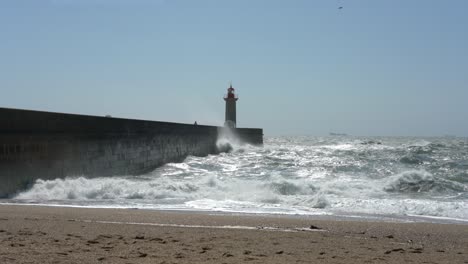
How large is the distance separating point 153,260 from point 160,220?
2.91m

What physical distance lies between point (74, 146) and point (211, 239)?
27.4 feet

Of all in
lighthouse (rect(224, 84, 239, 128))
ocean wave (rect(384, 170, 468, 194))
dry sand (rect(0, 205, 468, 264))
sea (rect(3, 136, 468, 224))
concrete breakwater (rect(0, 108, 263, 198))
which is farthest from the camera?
lighthouse (rect(224, 84, 239, 128))

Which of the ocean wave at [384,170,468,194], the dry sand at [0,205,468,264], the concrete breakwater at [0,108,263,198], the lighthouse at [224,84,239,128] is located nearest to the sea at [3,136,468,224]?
the ocean wave at [384,170,468,194]

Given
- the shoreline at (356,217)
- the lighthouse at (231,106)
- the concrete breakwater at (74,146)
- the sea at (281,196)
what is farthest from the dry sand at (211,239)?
the lighthouse at (231,106)

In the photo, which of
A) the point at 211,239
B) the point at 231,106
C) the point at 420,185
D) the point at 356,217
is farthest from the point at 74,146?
the point at 231,106

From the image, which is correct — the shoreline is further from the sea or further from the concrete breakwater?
the concrete breakwater

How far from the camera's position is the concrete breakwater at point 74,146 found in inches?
410

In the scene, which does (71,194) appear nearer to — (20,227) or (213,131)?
(20,227)

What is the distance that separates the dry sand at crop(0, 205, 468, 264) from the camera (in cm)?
465

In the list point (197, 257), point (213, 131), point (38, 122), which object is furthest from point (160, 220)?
point (213, 131)

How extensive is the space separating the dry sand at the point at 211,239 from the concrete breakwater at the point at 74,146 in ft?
8.30

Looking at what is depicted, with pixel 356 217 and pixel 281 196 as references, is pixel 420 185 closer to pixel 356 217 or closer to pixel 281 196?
pixel 281 196

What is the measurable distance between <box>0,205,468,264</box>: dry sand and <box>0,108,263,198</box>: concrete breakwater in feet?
8.30

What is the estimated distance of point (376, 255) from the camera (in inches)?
199
